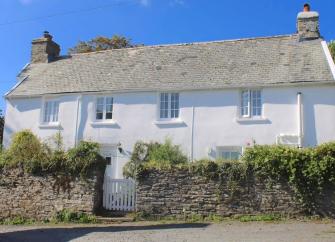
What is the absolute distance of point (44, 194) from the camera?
1859 centimetres

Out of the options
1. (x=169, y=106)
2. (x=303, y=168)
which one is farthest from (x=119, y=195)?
(x=169, y=106)

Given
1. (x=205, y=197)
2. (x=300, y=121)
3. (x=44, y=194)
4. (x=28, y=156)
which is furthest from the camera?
(x=300, y=121)

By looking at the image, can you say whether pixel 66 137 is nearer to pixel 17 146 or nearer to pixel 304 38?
pixel 17 146

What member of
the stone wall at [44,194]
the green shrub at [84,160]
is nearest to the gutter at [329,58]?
the green shrub at [84,160]

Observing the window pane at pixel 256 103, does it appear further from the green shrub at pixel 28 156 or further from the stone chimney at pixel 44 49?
the stone chimney at pixel 44 49

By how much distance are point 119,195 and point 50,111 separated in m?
9.94

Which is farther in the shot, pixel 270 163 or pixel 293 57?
pixel 293 57

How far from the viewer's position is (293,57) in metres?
24.1

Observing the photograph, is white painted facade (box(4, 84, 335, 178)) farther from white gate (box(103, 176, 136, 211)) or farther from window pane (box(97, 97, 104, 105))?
white gate (box(103, 176, 136, 211))

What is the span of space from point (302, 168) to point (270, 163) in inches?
43.8

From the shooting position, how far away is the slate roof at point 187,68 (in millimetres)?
23172

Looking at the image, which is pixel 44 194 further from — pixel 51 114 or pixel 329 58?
pixel 329 58

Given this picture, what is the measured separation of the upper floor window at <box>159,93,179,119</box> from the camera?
2409 cm

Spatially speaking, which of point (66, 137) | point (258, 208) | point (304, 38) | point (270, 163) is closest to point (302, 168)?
point (270, 163)
